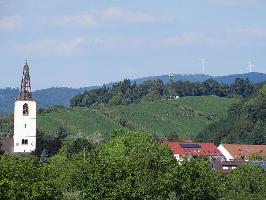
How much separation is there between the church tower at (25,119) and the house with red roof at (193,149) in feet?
94.5

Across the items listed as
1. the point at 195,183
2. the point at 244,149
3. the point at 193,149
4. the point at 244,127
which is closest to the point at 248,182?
the point at 195,183

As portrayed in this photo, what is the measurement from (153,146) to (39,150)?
31.8 metres

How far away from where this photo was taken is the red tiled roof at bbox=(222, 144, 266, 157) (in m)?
159

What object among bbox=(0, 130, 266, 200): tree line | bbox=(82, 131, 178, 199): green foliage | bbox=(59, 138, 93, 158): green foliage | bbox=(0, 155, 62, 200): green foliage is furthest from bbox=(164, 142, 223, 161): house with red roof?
bbox=(0, 155, 62, 200): green foliage

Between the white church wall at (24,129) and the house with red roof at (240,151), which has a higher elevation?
the white church wall at (24,129)

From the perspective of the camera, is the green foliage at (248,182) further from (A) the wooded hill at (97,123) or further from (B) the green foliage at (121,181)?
(A) the wooded hill at (97,123)

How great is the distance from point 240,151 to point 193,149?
8559mm

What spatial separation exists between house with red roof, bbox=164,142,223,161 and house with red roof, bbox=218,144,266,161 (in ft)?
4.19

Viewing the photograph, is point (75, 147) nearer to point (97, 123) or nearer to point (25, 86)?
point (25, 86)

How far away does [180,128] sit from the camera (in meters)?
194

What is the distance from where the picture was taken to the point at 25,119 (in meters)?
134

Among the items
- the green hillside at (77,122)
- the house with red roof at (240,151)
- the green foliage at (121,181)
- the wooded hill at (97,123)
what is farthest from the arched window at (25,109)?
the green foliage at (121,181)

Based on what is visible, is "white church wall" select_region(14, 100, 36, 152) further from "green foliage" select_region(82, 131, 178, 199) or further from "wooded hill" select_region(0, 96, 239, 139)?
"green foliage" select_region(82, 131, 178, 199)

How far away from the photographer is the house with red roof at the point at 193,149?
15350 cm
